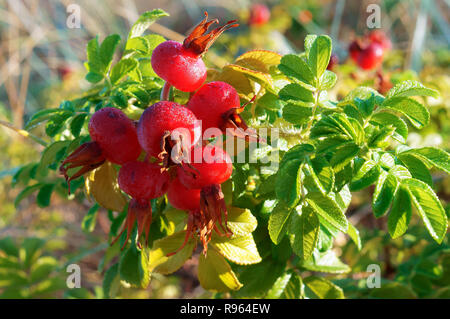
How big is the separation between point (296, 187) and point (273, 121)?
221 mm

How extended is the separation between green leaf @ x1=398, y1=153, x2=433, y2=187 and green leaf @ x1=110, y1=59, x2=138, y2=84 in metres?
0.49

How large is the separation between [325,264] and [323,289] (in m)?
0.08

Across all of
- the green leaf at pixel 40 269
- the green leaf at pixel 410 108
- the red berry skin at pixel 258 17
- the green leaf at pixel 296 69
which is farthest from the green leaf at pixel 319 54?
the red berry skin at pixel 258 17

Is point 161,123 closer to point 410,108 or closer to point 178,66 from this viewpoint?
point 178,66

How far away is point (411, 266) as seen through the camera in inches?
45.6

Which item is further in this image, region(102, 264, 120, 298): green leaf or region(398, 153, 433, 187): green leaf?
region(102, 264, 120, 298): green leaf

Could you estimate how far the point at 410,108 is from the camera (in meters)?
0.66

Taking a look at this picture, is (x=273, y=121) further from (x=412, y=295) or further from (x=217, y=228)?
(x=412, y=295)

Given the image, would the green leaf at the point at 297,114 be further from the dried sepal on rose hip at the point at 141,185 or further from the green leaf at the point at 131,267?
the green leaf at the point at 131,267

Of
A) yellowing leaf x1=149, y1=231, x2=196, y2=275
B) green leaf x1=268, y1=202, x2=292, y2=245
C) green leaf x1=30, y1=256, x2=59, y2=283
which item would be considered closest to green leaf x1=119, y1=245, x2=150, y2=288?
yellowing leaf x1=149, y1=231, x2=196, y2=275

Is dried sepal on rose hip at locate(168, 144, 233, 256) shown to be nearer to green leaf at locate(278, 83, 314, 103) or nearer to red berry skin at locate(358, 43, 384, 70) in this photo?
green leaf at locate(278, 83, 314, 103)

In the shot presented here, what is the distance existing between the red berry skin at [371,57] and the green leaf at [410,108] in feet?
4.52

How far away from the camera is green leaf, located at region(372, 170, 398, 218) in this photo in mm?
569
